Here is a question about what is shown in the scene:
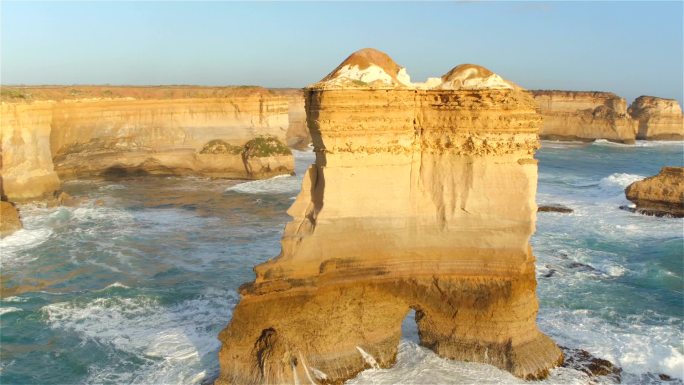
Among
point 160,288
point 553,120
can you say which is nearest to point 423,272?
point 160,288

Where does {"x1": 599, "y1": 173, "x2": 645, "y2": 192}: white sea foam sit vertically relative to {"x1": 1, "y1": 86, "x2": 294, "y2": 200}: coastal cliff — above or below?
below

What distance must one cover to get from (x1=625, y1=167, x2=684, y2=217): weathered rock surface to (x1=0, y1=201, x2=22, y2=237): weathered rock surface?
23.7 metres

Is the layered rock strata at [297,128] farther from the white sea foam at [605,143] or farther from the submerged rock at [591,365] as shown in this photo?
the submerged rock at [591,365]

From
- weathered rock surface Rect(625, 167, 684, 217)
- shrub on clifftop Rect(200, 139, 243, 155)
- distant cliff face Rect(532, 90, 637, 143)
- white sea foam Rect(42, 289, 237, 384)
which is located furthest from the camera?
distant cliff face Rect(532, 90, 637, 143)

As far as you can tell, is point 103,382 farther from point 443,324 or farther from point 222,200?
point 222,200

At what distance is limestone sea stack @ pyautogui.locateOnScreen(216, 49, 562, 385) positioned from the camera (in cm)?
934

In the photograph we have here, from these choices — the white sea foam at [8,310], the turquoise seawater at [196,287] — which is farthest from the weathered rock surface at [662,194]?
the white sea foam at [8,310]

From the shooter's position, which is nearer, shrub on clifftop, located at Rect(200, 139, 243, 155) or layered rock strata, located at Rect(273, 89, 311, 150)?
shrub on clifftop, located at Rect(200, 139, 243, 155)

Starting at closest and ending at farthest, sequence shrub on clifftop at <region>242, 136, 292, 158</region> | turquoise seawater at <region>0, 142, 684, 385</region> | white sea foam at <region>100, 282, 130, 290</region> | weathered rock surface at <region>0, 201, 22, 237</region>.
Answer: turquoise seawater at <region>0, 142, 684, 385</region>, white sea foam at <region>100, 282, 130, 290</region>, weathered rock surface at <region>0, 201, 22, 237</region>, shrub on clifftop at <region>242, 136, 292, 158</region>

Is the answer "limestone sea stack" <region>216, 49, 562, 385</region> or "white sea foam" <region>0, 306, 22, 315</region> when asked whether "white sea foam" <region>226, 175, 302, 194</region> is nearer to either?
"white sea foam" <region>0, 306, 22, 315</region>

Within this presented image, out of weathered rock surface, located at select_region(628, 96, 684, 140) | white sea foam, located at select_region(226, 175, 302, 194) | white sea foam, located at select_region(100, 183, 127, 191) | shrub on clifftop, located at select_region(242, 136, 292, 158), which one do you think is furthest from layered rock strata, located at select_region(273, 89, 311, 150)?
weathered rock surface, located at select_region(628, 96, 684, 140)

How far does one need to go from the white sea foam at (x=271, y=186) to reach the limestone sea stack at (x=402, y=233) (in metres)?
19.8

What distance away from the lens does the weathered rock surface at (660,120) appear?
66.4m

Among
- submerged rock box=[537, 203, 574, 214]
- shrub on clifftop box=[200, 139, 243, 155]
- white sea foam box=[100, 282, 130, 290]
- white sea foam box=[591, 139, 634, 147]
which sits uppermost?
shrub on clifftop box=[200, 139, 243, 155]
